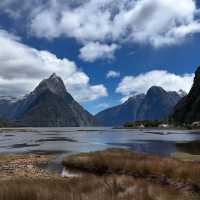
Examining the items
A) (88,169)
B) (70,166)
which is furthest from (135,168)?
(70,166)

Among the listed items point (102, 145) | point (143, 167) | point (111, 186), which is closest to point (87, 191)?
point (111, 186)

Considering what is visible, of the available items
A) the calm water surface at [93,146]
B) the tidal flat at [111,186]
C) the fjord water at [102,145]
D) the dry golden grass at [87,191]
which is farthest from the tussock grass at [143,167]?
the fjord water at [102,145]

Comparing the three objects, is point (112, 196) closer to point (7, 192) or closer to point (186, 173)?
point (7, 192)

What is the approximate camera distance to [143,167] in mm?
23328

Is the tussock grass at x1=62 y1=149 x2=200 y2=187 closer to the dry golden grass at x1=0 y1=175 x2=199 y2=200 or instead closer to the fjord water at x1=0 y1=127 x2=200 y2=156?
the dry golden grass at x1=0 y1=175 x2=199 y2=200

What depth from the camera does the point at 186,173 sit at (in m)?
19.1

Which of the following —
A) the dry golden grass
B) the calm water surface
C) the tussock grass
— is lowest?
the calm water surface

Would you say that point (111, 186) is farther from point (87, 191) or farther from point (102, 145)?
point (102, 145)

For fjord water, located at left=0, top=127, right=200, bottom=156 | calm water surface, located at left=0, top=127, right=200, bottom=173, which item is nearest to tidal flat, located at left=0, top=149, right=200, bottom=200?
calm water surface, located at left=0, top=127, right=200, bottom=173

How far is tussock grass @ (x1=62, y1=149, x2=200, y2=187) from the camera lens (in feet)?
63.2

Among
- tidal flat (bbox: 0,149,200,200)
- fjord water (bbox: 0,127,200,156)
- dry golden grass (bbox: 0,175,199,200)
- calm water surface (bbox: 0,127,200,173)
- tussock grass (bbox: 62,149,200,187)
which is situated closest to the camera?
dry golden grass (bbox: 0,175,199,200)

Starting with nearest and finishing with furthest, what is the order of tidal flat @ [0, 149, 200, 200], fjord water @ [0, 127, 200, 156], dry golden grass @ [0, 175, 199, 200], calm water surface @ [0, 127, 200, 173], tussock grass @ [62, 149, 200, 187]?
1. dry golden grass @ [0, 175, 199, 200]
2. tidal flat @ [0, 149, 200, 200]
3. tussock grass @ [62, 149, 200, 187]
4. calm water surface @ [0, 127, 200, 173]
5. fjord water @ [0, 127, 200, 156]

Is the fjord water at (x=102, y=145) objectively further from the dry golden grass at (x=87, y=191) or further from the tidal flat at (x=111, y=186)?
the dry golden grass at (x=87, y=191)

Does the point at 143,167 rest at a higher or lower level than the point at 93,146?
higher
